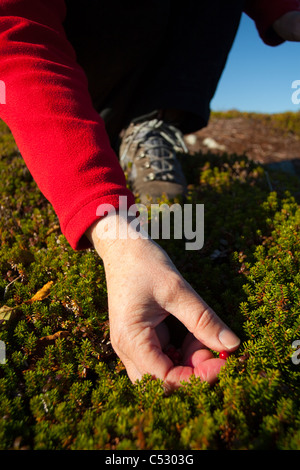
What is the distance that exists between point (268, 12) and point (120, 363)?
4720 mm

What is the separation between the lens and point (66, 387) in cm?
194

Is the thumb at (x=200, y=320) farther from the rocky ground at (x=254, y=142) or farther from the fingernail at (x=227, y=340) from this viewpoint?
the rocky ground at (x=254, y=142)

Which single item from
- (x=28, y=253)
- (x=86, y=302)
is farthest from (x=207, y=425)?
(x=28, y=253)

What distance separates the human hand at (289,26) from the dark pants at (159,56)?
0.55 metres

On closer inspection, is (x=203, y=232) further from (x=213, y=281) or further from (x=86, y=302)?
(x=86, y=302)

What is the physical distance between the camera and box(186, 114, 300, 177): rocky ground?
29.5 feet

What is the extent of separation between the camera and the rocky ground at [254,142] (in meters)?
8.99

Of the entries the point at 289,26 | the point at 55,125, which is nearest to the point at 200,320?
the point at 55,125

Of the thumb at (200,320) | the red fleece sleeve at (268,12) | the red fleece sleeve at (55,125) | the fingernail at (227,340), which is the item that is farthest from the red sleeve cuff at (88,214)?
the red fleece sleeve at (268,12)

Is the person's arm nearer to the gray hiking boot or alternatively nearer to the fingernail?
the fingernail

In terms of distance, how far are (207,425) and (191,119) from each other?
4123 millimetres

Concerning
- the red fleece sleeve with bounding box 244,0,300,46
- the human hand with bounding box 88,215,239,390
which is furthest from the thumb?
the red fleece sleeve with bounding box 244,0,300,46

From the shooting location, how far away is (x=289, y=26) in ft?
13.8

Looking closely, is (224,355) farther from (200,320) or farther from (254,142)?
(254,142)
